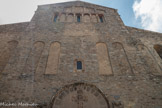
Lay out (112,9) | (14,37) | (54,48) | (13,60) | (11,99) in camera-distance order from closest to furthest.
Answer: (11,99) < (13,60) < (54,48) < (14,37) < (112,9)

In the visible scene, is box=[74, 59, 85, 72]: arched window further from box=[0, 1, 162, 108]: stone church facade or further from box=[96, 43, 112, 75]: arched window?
box=[96, 43, 112, 75]: arched window

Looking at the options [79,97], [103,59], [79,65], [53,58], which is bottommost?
[79,97]

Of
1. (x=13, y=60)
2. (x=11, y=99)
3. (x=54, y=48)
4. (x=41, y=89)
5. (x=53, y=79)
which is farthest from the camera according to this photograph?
(x=54, y=48)

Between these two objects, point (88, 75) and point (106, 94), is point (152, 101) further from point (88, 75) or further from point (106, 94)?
point (88, 75)

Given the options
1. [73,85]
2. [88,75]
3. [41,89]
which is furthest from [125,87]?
[41,89]

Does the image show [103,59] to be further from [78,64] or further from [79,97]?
[79,97]

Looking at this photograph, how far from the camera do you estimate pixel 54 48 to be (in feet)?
24.7

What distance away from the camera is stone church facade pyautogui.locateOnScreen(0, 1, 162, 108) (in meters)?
5.39

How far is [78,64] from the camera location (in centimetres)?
680

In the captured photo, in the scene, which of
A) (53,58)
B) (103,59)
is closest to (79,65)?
(103,59)

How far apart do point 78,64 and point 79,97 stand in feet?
6.68

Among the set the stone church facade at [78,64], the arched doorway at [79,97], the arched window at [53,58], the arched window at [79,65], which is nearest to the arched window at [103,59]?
the stone church facade at [78,64]

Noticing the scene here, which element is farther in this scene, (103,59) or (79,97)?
(103,59)

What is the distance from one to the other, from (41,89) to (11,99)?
134cm
